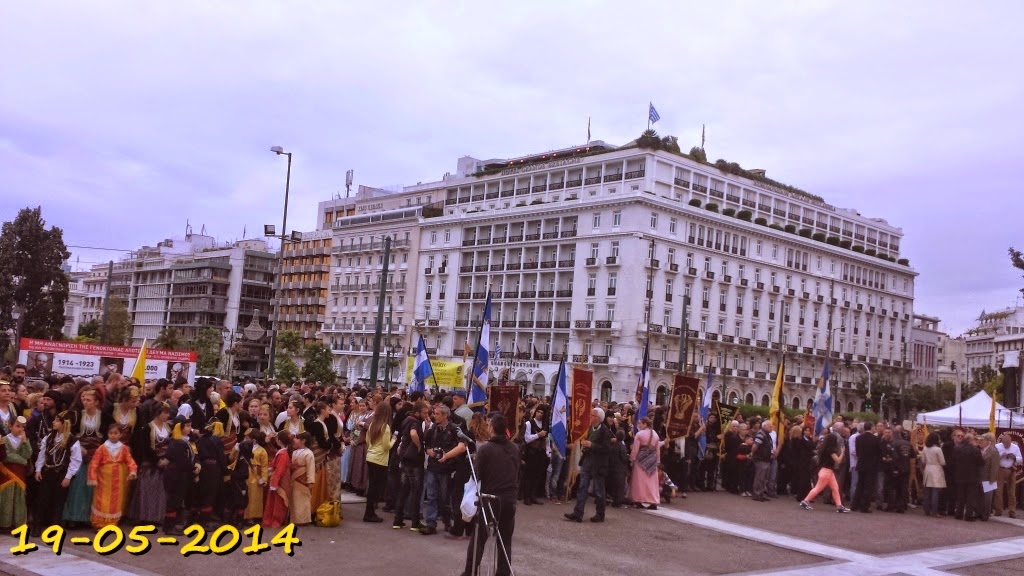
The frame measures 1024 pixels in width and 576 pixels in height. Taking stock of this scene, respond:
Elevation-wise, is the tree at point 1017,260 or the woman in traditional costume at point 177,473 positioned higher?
the tree at point 1017,260

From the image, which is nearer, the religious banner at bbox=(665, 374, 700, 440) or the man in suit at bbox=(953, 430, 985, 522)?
the religious banner at bbox=(665, 374, 700, 440)

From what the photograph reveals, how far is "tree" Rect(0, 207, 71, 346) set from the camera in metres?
63.5

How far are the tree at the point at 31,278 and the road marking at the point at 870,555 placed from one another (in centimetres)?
5608

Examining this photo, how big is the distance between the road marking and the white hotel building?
52657 mm

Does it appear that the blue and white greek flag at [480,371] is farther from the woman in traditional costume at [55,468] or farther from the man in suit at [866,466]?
the man in suit at [866,466]

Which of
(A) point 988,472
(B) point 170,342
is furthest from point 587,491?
(B) point 170,342

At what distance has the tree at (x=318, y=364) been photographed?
83.1 meters

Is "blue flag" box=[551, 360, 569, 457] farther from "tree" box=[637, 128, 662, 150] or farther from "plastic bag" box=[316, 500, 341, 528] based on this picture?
"tree" box=[637, 128, 662, 150]

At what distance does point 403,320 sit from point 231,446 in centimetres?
8148

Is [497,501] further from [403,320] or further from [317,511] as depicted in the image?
[403,320]

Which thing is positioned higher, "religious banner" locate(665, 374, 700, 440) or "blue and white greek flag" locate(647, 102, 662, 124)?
"blue and white greek flag" locate(647, 102, 662, 124)

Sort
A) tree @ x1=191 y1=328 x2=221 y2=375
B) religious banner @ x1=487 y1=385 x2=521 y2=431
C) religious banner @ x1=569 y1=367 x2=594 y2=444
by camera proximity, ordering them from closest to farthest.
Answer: religious banner @ x1=487 y1=385 x2=521 y2=431 < religious banner @ x1=569 y1=367 x2=594 y2=444 < tree @ x1=191 y1=328 x2=221 y2=375

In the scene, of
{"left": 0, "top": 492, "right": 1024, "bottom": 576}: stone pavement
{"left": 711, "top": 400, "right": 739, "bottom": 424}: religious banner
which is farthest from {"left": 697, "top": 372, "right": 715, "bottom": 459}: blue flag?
{"left": 0, "top": 492, "right": 1024, "bottom": 576}: stone pavement

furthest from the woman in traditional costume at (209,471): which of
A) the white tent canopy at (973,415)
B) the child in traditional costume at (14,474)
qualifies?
the white tent canopy at (973,415)
